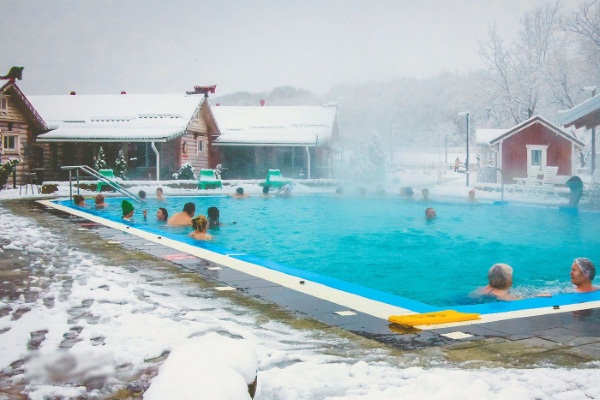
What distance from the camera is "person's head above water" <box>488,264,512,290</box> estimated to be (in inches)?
248

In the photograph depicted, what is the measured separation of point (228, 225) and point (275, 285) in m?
Result: 8.24

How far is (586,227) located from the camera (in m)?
12.9

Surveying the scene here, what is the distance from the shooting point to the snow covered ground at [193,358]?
250cm

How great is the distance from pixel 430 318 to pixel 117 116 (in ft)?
79.3

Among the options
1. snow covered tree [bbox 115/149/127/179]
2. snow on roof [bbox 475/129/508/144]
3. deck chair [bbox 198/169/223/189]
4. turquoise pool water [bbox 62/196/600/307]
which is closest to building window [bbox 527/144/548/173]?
Result: snow on roof [bbox 475/129/508/144]

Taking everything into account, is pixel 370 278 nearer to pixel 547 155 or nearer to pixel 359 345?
pixel 359 345

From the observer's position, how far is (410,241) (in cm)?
1230

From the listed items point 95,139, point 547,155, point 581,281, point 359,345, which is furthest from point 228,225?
point 547,155

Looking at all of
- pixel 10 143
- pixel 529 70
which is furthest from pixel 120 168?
pixel 529 70

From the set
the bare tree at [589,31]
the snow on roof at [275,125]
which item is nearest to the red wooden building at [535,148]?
the bare tree at [589,31]

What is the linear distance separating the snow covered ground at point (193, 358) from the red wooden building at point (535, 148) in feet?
77.8

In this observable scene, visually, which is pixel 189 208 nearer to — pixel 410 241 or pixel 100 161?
pixel 410 241

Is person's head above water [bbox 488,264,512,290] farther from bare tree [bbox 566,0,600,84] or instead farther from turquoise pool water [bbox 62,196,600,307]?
bare tree [bbox 566,0,600,84]

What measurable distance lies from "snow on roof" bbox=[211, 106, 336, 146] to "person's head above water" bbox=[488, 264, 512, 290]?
2030 centimetres
